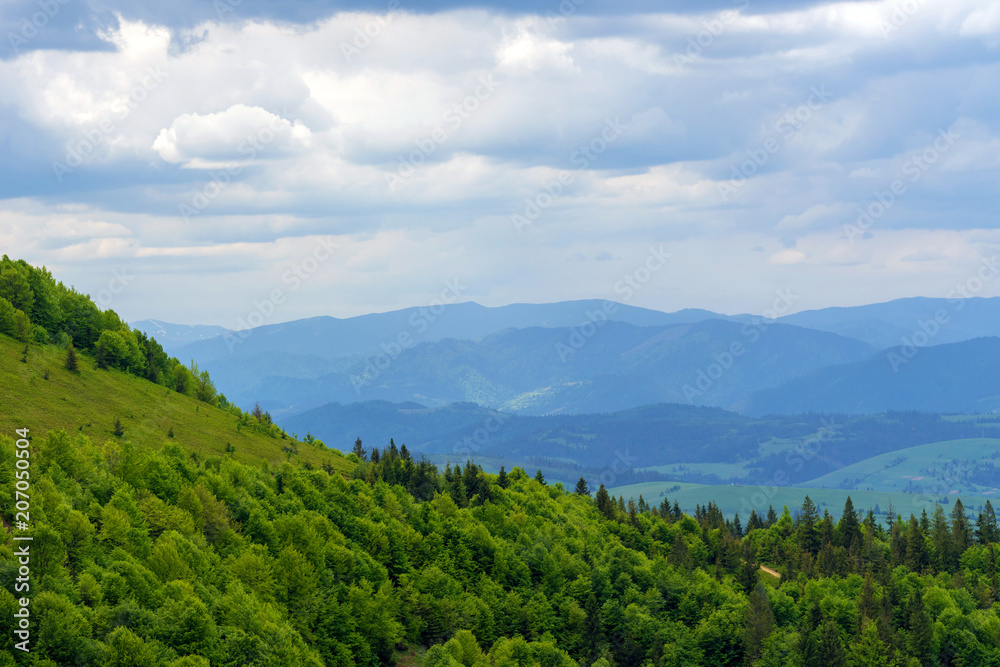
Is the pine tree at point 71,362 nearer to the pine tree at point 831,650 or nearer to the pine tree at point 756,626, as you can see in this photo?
the pine tree at point 756,626

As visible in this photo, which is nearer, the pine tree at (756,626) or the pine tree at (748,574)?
the pine tree at (756,626)

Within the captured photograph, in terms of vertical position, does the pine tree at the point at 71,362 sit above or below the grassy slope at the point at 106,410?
above

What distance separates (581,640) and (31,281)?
455 feet

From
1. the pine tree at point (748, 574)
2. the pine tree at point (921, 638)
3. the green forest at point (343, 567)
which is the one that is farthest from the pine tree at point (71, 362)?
the pine tree at point (921, 638)

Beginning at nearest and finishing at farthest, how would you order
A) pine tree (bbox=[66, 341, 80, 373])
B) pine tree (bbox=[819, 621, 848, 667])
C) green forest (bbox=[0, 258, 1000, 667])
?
green forest (bbox=[0, 258, 1000, 667])
pine tree (bbox=[819, 621, 848, 667])
pine tree (bbox=[66, 341, 80, 373])

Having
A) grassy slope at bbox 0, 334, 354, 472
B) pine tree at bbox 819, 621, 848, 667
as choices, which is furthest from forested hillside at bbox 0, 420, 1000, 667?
grassy slope at bbox 0, 334, 354, 472

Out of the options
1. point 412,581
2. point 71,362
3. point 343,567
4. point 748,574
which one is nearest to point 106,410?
point 71,362

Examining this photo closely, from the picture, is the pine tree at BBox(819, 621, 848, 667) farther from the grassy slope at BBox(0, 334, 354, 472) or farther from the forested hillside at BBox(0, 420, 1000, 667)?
the grassy slope at BBox(0, 334, 354, 472)

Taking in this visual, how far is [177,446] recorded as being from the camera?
144 meters

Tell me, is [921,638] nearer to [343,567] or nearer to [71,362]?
[343,567]

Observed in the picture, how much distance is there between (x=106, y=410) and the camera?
165 m

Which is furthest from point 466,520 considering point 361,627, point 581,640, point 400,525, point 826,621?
point 826,621

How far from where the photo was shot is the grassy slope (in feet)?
488

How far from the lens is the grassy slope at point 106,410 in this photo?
149 metres
